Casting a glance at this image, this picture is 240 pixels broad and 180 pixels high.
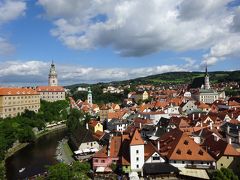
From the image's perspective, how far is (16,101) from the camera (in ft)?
316

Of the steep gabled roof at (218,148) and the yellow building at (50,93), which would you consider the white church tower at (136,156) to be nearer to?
the steep gabled roof at (218,148)

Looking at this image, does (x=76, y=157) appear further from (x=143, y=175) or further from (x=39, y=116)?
(x=39, y=116)

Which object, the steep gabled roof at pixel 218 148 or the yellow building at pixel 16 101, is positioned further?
the yellow building at pixel 16 101

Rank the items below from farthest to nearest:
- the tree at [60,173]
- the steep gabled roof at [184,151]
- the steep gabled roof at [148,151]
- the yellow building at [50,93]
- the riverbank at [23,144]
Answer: the yellow building at [50,93]
the riverbank at [23,144]
the steep gabled roof at [148,151]
the steep gabled roof at [184,151]
the tree at [60,173]

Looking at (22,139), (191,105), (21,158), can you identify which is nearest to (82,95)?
(191,105)

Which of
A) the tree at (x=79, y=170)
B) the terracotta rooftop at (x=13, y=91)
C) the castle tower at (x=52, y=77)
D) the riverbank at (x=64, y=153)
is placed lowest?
the riverbank at (x=64, y=153)

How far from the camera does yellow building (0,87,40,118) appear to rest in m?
90.8

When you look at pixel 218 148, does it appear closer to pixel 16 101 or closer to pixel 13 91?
pixel 16 101

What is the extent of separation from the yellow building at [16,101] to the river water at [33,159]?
19.5m

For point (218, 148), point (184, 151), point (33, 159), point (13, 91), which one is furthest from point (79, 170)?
point (13, 91)

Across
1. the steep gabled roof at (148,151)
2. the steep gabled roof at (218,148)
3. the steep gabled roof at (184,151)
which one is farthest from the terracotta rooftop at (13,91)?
the steep gabled roof at (218,148)

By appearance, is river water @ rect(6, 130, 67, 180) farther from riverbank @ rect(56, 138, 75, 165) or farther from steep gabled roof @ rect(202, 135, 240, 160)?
steep gabled roof @ rect(202, 135, 240, 160)

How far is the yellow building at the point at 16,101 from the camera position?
90.8 metres

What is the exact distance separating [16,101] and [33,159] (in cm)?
4245
